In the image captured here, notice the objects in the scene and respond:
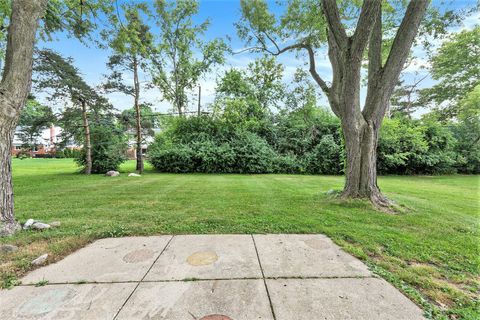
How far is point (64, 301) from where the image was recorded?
1.68 metres

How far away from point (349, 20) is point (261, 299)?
26.6ft

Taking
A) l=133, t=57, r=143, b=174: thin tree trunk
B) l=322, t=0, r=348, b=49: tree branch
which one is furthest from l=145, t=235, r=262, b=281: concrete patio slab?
l=133, t=57, r=143, b=174: thin tree trunk

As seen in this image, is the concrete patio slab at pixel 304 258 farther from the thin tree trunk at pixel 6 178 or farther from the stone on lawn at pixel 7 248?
the thin tree trunk at pixel 6 178

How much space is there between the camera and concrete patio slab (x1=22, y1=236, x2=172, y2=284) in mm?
2016

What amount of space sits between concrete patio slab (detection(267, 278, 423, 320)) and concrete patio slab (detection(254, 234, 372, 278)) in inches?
5.3

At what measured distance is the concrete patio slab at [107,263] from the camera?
2.02 metres

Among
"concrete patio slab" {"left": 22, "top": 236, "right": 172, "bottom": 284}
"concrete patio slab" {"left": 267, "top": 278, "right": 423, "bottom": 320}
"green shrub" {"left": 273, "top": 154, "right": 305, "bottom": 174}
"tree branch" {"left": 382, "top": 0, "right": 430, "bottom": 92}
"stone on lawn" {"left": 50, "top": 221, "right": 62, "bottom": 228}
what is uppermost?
"tree branch" {"left": 382, "top": 0, "right": 430, "bottom": 92}

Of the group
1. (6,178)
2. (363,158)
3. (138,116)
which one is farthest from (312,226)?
(138,116)

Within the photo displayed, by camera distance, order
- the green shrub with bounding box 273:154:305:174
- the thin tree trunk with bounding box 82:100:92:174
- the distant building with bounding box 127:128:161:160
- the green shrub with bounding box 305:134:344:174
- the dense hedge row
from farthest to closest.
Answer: the distant building with bounding box 127:128:161:160 < the green shrub with bounding box 273:154:305:174 < the green shrub with bounding box 305:134:344:174 < the dense hedge row < the thin tree trunk with bounding box 82:100:92:174

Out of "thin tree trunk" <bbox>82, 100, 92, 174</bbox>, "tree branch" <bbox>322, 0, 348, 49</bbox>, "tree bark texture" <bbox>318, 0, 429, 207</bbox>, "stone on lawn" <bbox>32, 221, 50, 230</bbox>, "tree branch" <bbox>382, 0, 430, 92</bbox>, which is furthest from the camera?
"thin tree trunk" <bbox>82, 100, 92, 174</bbox>

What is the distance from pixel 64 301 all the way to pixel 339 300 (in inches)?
81.6

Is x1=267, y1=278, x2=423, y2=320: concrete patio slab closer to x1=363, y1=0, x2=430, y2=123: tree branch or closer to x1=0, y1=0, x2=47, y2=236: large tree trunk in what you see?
x1=0, y1=0, x2=47, y2=236: large tree trunk

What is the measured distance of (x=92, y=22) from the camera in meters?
5.39

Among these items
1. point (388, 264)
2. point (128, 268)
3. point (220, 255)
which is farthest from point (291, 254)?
point (128, 268)
